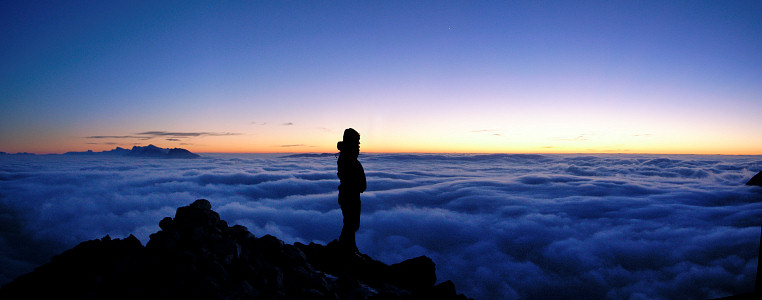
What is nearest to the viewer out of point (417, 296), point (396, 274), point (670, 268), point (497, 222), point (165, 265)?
point (165, 265)

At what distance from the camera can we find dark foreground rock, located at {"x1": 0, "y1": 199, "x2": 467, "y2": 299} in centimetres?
476

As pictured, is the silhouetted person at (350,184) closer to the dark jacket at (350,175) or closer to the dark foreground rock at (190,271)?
the dark jacket at (350,175)

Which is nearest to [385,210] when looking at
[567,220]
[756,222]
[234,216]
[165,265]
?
[234,216]

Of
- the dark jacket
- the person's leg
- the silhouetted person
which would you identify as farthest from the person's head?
the person's leg

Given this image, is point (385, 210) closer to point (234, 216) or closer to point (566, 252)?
point (234, 216)

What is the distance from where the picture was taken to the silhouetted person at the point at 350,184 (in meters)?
8.82

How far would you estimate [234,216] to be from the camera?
42219 millimetres

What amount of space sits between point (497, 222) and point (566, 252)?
10.2m

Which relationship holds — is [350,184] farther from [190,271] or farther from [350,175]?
[190,271]

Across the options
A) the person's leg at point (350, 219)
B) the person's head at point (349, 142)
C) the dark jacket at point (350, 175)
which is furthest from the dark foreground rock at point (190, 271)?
the person's head at point (349, 142)

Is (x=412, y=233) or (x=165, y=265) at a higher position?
(x=165, y=265)

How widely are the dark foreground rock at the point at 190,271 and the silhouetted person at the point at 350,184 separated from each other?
229cm

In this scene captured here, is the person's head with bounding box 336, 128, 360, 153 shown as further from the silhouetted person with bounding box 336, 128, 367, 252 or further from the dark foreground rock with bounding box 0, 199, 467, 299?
the dark foreground rock with bounding box 0, 199, 467, 299

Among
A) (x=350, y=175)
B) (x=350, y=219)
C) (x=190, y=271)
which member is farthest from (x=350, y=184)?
(x=190, y=271)
